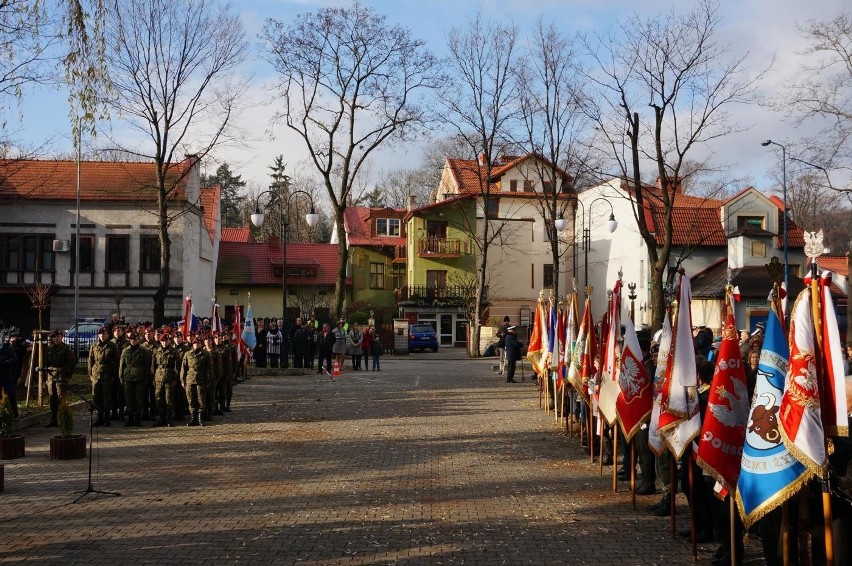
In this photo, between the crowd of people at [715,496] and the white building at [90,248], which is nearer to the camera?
the crowd of people at [715,496]

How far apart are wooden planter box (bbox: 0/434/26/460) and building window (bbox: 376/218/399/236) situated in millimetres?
59668

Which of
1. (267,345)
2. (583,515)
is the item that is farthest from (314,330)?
(583,515)

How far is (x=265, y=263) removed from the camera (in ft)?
215

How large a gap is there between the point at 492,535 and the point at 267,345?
25213 millimetres

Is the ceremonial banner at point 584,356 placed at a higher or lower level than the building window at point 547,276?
lower

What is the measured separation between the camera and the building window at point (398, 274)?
70.9 m

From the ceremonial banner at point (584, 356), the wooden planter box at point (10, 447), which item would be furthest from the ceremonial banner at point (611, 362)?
the wooden planter box at point (10, 447)

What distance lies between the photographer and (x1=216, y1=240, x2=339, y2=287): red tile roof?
64.2 m

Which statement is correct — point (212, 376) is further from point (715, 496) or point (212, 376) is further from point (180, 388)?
point (715, 496)

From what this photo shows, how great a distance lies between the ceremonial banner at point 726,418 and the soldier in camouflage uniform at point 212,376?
40.0 ft

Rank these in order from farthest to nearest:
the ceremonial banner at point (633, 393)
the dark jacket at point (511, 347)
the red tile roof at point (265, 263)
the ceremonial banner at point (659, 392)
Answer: the red tile roof at point (265, 263) < the dark jacket at point (511, 347) < the ceremonial banner at point (633, 393) < the ceremonial banner at point (659, 392)

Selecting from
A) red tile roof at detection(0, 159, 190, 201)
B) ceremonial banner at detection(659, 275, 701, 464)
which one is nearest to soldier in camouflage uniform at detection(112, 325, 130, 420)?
ceremonial banner at detection(659, 275, 701, 464)

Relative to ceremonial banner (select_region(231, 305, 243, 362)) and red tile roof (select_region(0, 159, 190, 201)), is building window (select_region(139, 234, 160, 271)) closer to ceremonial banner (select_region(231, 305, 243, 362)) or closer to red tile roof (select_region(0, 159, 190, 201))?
red tile roof (select_region(0, 159, 190, 201))

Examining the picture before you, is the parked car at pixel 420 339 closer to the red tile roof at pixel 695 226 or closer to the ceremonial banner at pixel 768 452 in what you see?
the red tile roof at pixel 695 226
